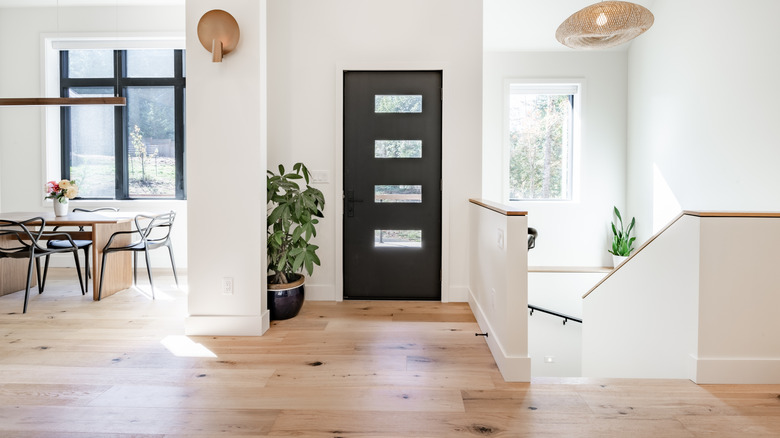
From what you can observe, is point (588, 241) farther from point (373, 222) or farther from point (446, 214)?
point (373, 222)

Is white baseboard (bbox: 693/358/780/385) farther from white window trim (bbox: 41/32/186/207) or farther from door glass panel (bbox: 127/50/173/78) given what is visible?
door glass panel (bbox: 127/50/173/78)

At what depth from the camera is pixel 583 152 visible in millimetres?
5414

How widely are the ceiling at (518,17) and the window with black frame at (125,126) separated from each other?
0.54m

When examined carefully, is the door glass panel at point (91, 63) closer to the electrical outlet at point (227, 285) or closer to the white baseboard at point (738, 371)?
the electrical outlet at point (227, 285)

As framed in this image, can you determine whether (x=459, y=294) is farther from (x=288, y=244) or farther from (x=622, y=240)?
(x=622, y=240)

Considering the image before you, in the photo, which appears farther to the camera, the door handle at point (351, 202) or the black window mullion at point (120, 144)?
Result: the black window mullion at point (120, 144)

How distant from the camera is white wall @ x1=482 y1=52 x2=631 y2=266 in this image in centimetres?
539

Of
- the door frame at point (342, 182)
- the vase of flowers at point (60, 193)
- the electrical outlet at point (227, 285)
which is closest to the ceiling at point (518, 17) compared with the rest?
the door frame at point (342, 182)

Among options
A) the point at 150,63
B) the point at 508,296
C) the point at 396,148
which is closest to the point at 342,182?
the point at 396,148

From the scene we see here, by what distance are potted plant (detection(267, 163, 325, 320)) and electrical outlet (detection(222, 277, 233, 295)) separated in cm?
34

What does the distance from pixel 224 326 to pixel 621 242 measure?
176 inches

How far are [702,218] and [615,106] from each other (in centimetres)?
365

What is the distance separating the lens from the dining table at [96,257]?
12.5 ft

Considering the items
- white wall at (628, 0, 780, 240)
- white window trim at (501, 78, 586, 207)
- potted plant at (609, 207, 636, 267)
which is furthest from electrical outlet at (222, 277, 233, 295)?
potted plant at (609, 207, 636, 267)
